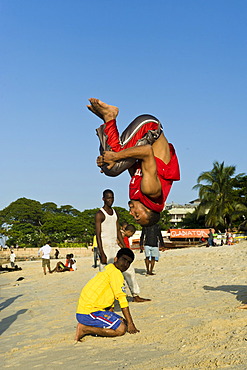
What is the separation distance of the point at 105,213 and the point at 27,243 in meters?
72.5

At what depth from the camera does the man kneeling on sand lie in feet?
20.1

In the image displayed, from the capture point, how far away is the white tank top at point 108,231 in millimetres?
7824

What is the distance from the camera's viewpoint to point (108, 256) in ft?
25.3

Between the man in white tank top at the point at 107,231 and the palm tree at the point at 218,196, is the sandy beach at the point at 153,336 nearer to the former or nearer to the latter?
the man in white tank top at the point at 107,231

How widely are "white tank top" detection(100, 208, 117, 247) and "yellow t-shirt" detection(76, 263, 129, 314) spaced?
1313mm

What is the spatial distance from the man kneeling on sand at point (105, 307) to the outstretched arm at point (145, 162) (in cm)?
292

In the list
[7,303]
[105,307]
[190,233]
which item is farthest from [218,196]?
[105,307]

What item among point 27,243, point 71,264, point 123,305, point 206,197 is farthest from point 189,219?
point 123,305

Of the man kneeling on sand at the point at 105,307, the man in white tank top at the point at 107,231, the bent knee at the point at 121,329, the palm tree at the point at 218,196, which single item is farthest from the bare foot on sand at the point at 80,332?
the palm tree at the point at 218,196

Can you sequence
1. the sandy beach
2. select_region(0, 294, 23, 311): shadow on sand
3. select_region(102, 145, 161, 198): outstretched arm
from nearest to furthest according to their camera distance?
select_region(102, 145, 161, 198): outstretched arm < the sandy beach < select_region(0, 294, 23, 311): shadow on sand

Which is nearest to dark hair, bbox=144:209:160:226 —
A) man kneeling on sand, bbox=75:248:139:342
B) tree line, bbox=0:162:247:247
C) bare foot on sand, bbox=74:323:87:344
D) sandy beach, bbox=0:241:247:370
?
sandy beach, bbox=0:241:247:370

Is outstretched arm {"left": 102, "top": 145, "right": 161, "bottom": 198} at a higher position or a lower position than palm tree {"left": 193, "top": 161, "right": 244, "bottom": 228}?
lower

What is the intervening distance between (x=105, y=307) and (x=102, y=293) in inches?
8.8

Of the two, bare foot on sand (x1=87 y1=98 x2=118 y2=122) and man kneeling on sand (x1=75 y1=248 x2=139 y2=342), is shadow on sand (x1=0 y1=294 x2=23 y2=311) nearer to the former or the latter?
man kneeling on sand (x1=75 y1=248 x2=139 y2=342)
